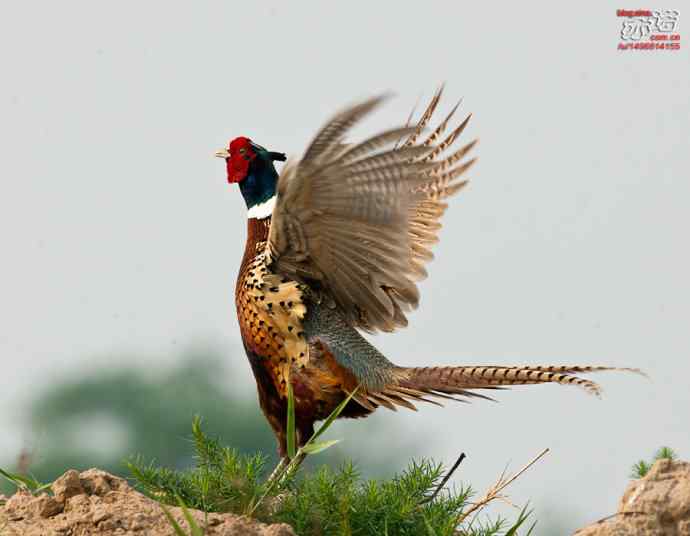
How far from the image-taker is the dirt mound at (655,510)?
13.1 feet

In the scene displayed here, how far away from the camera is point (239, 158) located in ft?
18.8

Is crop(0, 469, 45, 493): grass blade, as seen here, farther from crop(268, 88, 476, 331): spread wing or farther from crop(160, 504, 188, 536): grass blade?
crop(268, 88, 476, 331): spread wing

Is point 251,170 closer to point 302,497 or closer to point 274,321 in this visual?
point 274,321

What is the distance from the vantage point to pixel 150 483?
4.23 m

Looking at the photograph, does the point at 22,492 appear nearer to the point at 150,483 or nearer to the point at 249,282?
the point at 150,483

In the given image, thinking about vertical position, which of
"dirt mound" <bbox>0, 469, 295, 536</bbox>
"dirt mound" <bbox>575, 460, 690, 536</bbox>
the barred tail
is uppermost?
Result: the barred tail

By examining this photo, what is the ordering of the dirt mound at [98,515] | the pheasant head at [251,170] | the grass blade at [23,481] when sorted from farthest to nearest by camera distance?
Answer: the pheasant head at [251,170] < the grass blade at [23,481] < the dirt mound at [98,515]

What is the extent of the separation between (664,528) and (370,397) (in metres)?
1.58

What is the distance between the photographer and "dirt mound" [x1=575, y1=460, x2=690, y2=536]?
3986 mm

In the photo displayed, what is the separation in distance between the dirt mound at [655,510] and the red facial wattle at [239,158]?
2.62 m

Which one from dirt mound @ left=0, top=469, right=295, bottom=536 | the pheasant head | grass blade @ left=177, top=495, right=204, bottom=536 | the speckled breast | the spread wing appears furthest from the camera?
the pheasant head

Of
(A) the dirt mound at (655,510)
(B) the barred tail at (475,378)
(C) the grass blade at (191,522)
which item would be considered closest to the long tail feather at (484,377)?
(B) the barred tail at (475,378)

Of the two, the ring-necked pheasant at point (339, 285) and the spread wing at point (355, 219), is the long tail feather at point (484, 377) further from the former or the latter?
the spread wing at point (355, 219)

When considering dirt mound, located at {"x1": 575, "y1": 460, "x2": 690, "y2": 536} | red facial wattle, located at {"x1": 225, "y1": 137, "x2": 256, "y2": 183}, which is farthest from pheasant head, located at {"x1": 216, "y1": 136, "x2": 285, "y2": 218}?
dirt mound, located at {"x1": 575, "y1": 460, "x2": 690, "y2": 536}
